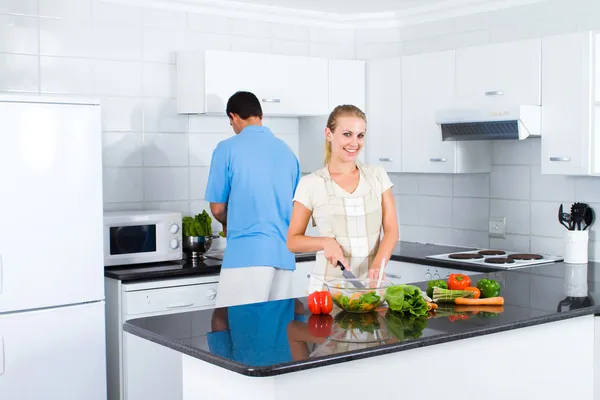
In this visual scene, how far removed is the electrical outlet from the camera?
474 cm

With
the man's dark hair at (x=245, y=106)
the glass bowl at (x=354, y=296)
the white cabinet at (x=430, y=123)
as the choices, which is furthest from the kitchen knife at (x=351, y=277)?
the white cabinet at (x=430, y=123)

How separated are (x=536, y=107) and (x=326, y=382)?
2322mm

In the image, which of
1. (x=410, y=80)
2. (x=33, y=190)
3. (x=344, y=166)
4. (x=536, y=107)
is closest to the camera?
(x=344, y=166)

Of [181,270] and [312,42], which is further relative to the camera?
[312,42]

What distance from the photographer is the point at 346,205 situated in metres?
3.18

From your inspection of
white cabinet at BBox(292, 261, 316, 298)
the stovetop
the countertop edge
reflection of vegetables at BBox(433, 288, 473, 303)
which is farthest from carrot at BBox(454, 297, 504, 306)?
white cabinet at BBox(292, 261, 316, 298)

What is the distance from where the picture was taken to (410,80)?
4754mm

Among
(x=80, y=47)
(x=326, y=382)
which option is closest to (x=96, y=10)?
(x=80, y=47)

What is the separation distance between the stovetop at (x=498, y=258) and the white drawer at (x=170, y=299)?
1.19 metres

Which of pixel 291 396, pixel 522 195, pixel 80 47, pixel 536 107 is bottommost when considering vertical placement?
pixel 291 396

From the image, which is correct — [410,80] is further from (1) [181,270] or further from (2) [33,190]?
(2) [33,190]

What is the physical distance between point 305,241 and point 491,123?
5.30ft

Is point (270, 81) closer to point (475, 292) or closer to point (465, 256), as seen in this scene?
point (465, 256)

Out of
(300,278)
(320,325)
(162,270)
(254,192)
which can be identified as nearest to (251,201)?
(254,192)
